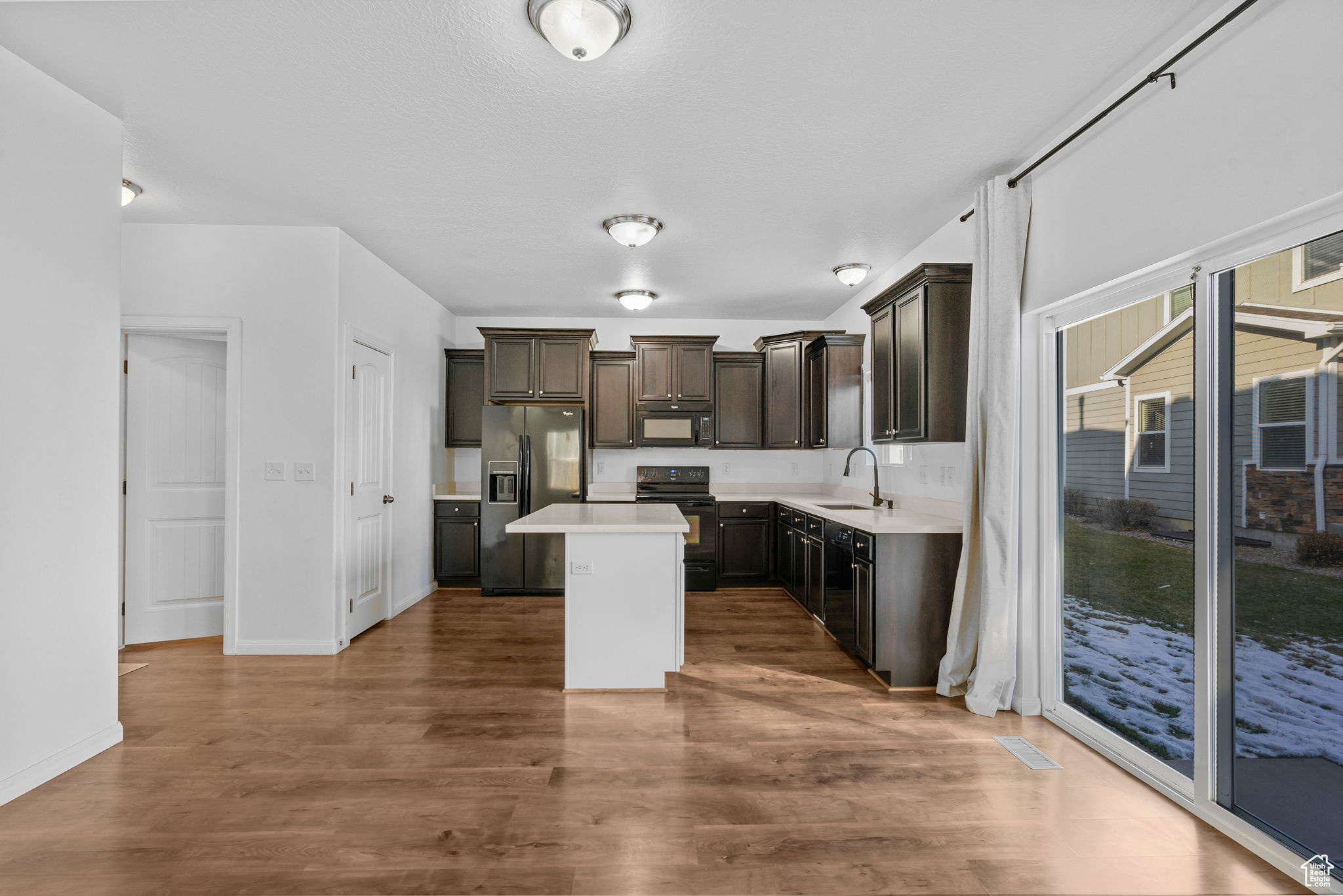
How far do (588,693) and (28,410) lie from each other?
2.63m

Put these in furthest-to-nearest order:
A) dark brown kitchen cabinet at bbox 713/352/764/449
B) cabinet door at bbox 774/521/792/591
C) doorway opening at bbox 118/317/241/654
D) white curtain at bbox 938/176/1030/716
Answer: dark brown kitchen cabinet at bbox 713/352/764/449
cabinet door at bbox 774/521/792/591
doorway opening at bbox 118/317/241/654
white curtain at bbox 938/176/1030/716

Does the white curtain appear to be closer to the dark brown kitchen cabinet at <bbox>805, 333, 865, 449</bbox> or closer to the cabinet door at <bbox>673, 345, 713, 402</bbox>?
the dark brown kitchen cabinet at <bbox>805, 333, 865, 449</bbox>

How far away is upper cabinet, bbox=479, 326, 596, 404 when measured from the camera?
5918 millimetres

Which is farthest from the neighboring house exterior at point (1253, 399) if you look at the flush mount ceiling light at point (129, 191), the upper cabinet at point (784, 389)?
the flush mount ceiling light at point (129, 191)

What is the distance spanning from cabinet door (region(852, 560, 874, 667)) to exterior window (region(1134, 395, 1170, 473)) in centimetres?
137

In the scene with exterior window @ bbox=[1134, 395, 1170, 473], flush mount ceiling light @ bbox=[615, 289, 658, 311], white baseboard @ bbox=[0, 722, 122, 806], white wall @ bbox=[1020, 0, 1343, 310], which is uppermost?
flush mount ceiling light @ bbox=[615, 289, 658, 311]

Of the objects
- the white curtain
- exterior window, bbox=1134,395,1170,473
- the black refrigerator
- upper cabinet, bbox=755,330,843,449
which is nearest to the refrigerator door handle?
the black refrigerator

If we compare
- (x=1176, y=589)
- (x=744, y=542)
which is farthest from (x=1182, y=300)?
(x=744, y=542)

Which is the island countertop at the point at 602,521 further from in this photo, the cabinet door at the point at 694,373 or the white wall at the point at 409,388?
the cabinet door at the point at 694,373

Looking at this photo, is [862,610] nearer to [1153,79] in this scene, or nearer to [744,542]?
[744,542]

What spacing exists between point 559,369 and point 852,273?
2.79m

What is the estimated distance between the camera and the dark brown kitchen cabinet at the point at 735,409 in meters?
6.33

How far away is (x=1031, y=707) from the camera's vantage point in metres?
3.00

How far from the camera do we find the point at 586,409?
615cm
